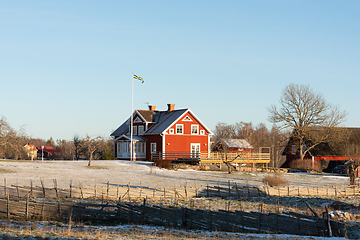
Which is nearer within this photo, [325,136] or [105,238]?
[105,238]

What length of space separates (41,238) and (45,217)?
4.93 metres

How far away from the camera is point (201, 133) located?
57000 millimetres

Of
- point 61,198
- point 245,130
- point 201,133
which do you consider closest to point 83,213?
point 61,198

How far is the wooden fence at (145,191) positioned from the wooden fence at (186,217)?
2233 millimetres

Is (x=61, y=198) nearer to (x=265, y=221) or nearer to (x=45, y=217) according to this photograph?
(x=45, y=217)

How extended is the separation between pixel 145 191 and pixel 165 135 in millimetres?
27258

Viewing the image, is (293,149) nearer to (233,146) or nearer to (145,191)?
(233,146)

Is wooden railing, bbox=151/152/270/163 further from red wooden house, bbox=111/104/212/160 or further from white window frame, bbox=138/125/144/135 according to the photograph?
white window frame, bbox=138/125/144/135

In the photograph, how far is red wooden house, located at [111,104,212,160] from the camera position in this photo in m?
54.3

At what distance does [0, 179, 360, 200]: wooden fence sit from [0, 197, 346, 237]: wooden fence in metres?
2.23

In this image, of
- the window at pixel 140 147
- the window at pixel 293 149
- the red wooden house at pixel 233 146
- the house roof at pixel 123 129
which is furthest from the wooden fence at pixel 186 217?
the window at pixel 293 149

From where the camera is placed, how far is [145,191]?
87.7 ft

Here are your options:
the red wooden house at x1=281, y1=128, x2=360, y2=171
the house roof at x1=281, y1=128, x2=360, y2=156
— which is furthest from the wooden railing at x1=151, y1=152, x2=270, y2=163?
the house roof at x1=281, y1=128, x2=360, y2=156

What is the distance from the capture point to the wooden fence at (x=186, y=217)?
15539 millimetres
